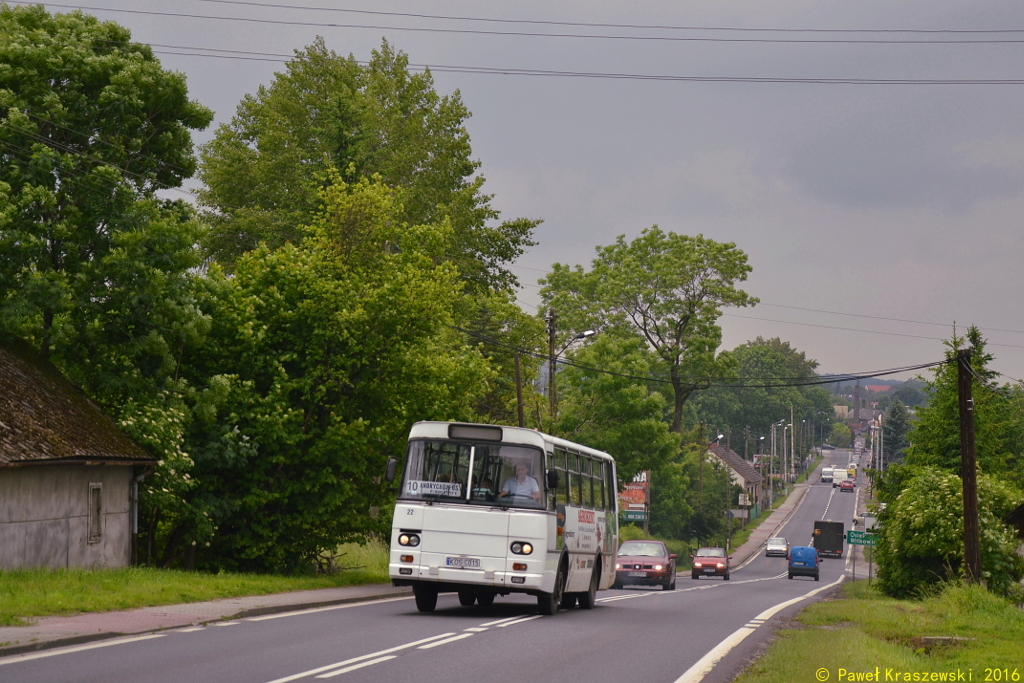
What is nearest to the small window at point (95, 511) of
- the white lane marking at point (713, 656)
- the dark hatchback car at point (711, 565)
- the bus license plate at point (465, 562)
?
the bus license plate at point (465, 562)

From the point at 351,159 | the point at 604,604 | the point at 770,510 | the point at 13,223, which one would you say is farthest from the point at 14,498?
the point at 770,510

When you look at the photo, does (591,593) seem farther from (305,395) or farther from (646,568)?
(646,568)

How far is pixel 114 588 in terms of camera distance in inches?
770

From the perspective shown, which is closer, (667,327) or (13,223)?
(13,223)

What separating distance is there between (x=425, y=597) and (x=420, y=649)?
593 centimetres

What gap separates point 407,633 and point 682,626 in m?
5.12

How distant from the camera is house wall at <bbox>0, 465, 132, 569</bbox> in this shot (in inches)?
849

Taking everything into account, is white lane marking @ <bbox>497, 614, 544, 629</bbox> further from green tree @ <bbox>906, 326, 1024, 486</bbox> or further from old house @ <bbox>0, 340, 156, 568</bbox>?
green tree @ <bbox>906, 326, 1024, 486</bbox>

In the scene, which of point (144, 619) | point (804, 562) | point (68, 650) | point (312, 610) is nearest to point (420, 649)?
point (68, 650)

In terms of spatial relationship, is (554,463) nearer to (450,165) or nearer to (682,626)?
(682,626)

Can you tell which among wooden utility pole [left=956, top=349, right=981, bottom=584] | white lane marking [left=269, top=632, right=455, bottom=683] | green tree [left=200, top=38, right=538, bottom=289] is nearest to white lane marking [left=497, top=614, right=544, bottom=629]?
white lane marking [left=269, top=632, right=455, bottom=683]

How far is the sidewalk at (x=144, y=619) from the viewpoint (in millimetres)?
13461

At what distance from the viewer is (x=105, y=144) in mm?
26672

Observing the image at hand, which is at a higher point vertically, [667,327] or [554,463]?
[667,327]
